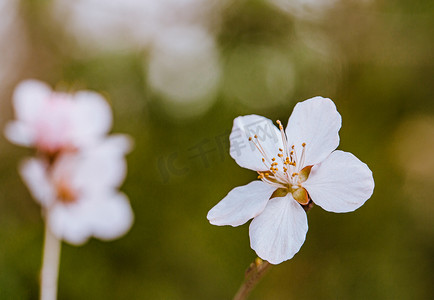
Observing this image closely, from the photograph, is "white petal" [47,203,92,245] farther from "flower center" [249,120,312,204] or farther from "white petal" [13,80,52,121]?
"flower center" [249,120,312,204]

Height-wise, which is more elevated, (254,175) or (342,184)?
(342,184)

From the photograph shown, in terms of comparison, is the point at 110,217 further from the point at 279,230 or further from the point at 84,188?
the point at 279,230

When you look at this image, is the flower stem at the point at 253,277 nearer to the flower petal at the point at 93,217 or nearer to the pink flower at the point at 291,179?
the pink flower at the point at 291,179

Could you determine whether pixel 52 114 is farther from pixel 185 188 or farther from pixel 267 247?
pixel 185 188

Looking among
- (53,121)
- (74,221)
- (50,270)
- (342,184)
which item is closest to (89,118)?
(53,121)

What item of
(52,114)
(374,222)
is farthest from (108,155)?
(374,222)
